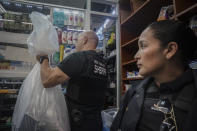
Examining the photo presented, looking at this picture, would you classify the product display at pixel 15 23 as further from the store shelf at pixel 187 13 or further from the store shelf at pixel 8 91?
the store shelf at pixel 187 13

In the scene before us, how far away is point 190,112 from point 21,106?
113 cm

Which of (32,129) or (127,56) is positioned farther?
(127,56)

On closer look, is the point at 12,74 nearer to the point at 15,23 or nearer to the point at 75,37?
the point at 15,23

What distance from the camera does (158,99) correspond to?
796 mm

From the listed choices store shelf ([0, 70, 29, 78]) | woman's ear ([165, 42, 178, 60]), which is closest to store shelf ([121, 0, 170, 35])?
woman's ear ([165, 42, 178, 60])

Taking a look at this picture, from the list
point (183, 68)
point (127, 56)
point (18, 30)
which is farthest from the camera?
point (127, 56)

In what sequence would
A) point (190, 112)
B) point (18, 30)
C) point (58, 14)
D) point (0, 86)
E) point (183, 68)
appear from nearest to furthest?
point (190, 112) < point (183, 68) < point (0, 86) < point (18, 30) < point (58, 14)

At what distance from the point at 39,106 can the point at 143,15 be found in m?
1.84

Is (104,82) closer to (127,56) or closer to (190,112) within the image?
(190,112)

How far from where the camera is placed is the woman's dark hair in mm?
786

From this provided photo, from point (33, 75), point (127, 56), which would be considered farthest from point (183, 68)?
point (127, 56)

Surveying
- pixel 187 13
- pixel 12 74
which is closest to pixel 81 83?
pixel 12 74

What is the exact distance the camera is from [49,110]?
3.54 ft

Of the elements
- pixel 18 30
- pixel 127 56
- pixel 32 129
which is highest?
pixel 18 30
